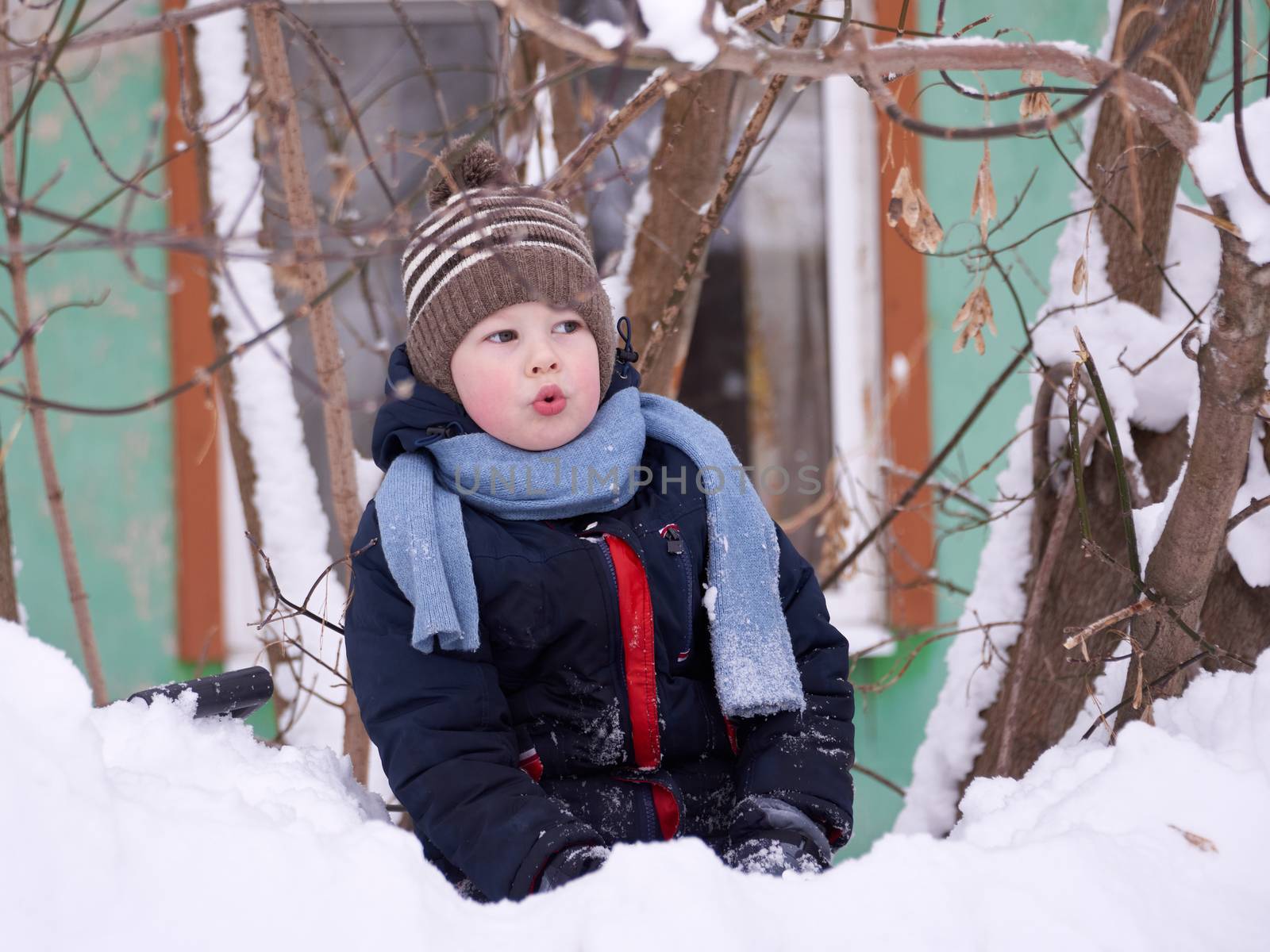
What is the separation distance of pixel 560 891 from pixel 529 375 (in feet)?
2.43

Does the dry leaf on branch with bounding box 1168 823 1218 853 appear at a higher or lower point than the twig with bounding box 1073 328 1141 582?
lower

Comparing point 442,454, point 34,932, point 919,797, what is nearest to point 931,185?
point 919,797

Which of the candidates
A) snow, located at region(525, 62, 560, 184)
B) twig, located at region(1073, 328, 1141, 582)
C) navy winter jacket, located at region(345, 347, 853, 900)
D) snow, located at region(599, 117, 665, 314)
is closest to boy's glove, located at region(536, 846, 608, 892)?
navy winter jacket, located at region(345, 347, 853, 900)

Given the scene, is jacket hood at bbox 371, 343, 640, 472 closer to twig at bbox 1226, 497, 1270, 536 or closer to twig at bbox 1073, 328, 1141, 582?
twig at bbox 1073, 328, 1141, 582

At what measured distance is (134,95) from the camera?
3.42 meters

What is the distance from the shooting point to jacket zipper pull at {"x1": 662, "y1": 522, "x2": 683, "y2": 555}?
1641 millimetres

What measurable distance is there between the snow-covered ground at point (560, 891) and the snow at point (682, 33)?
0.71 metres

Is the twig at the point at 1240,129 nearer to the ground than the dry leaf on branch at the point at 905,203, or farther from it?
farther from it

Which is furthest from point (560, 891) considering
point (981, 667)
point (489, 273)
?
point (981, 667)

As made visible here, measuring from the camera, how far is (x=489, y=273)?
5.30 ft

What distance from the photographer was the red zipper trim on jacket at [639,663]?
1.59m

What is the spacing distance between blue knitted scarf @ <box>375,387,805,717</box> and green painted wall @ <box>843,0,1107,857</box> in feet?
6.38

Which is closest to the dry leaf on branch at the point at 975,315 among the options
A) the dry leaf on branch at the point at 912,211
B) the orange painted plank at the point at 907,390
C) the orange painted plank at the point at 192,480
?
the dry leaf on branch at the point at 912,211

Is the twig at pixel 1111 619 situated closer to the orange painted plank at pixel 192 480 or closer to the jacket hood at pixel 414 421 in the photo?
the jacket hood at pixel 414 421
